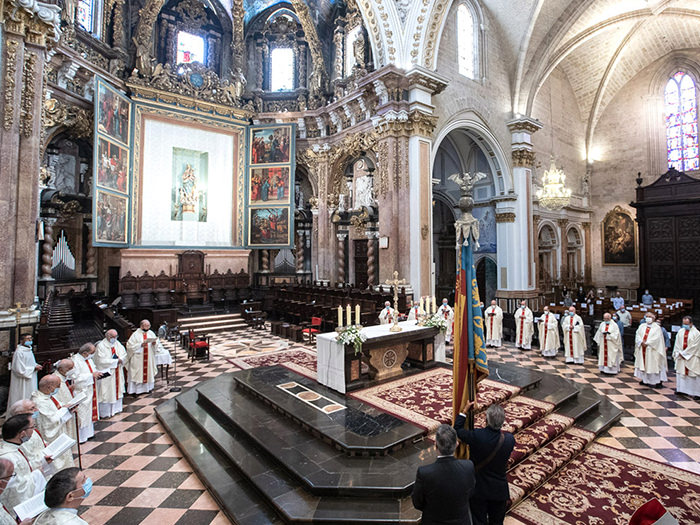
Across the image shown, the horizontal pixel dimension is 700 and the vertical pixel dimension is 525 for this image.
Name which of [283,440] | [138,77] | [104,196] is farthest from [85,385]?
[138,77]

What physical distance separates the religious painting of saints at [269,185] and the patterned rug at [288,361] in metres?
10.1

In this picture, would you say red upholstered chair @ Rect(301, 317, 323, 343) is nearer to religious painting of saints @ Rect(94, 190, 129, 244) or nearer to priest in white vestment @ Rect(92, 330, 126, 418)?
priest in white vestment @ Rect(92, 330, 126, 418)

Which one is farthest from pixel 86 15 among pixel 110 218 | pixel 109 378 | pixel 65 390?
pixel 65 390

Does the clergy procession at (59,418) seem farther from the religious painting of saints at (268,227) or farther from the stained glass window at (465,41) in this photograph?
the stained glass window at (465,41)

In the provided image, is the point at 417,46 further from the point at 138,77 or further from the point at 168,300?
the point at 168,300

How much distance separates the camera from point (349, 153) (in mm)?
17062

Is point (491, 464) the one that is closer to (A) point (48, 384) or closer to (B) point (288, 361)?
(A) point (48, 384)

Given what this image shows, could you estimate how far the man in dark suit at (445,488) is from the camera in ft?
7.97

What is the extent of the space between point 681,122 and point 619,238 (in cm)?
621

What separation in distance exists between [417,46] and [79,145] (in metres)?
13.9

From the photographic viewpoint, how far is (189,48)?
61.0 ft

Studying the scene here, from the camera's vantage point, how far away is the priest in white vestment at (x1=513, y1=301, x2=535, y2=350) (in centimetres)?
1116

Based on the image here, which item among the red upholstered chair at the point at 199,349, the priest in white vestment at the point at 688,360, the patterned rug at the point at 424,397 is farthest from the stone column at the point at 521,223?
the red upholstered chair at the point at 199,349

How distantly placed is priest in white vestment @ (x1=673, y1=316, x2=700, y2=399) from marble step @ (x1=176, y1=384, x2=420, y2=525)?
664 centimetres
